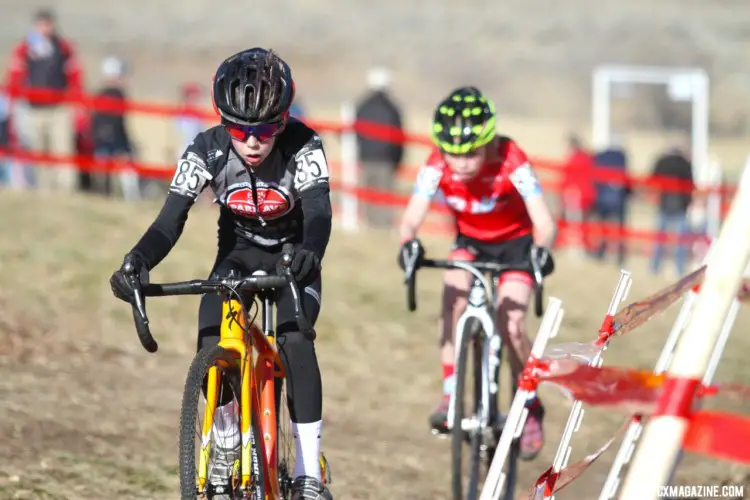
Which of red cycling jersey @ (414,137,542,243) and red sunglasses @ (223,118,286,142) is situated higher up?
red sunglasses @ (223,118,286,142)

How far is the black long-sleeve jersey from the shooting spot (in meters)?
4.94

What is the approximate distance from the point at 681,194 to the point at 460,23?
119 feet

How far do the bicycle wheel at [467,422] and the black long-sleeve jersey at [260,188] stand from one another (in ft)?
5.67

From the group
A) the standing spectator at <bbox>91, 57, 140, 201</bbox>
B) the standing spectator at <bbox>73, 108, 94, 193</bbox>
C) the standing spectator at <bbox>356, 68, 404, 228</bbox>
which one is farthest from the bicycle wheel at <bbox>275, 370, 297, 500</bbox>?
the standing spectator at <bbox>73, 108, 94, 193</bbox>

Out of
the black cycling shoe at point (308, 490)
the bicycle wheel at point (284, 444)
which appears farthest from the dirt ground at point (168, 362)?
the black cycling shoe at point (308, 490)

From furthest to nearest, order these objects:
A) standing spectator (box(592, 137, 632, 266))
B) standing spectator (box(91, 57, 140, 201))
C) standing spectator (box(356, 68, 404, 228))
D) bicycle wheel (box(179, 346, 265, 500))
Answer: standing spectator (box(592, 137, 632, 266)) → standing spectator (box(356, 68, 404, 228)) → standing spectator (box(91, 57, 140, 201)) → bicycle wheel (box(179, 346, 265, 500))

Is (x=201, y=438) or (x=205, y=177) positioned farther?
(x=205, y=177)

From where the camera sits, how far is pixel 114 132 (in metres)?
14.8

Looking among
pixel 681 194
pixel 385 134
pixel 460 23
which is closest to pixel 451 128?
pixel 385 134

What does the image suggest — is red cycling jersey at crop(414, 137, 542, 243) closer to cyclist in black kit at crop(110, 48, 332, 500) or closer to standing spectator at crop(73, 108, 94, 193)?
cyclist in black kit at crop(110, 48, 332, 500)

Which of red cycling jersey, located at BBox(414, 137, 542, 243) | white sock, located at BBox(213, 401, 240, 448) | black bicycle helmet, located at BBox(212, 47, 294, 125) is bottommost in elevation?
white sock, located at BBox(213, 401, 240, 448)

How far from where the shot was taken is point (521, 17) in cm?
5266

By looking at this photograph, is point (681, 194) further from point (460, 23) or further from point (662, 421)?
point (460, 23)

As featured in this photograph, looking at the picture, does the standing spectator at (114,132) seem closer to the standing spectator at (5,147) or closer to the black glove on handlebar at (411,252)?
the standing spectator at (5,147)
